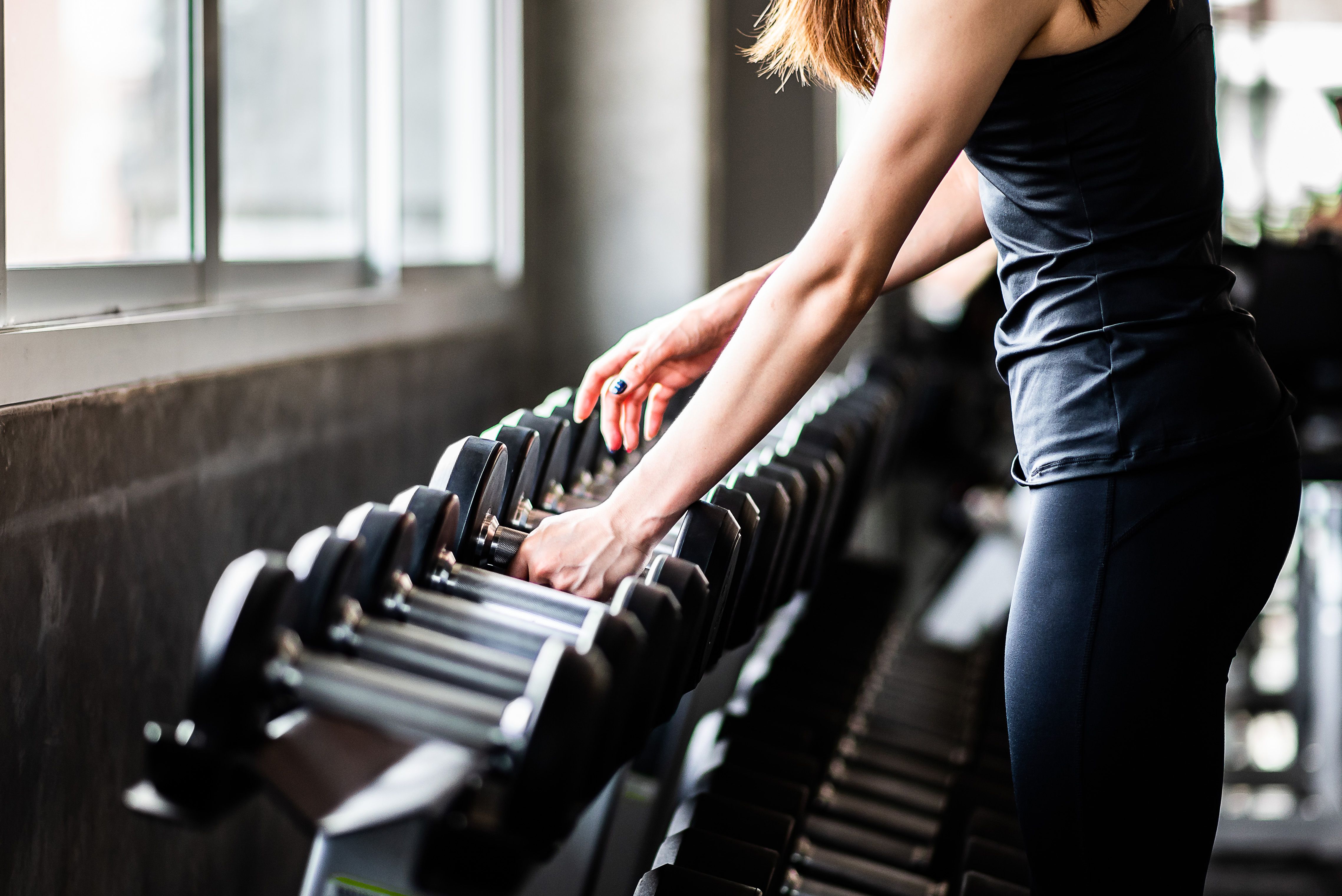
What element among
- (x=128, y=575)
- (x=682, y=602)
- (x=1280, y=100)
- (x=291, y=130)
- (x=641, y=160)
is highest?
(x=1280, y=100)

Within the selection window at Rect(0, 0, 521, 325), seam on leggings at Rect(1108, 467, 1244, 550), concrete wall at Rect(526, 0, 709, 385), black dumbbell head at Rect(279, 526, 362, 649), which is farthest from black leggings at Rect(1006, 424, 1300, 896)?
concrete wall at Rect(526, 0, 709, 385)

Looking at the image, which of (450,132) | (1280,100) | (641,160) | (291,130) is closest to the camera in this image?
(291,130)

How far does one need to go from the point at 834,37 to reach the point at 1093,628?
1.99 feet

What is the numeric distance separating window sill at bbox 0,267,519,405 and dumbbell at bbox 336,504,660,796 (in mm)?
662

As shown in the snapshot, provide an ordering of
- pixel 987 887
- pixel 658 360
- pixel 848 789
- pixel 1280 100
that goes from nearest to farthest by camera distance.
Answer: pixel 658 360 → pixel 987 887 → pixel 848 789 → pixel 1280 100

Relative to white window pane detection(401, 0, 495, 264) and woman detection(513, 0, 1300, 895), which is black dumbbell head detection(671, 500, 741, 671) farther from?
white window pane detection(401, 0, 495, 264)

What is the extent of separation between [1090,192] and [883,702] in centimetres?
171

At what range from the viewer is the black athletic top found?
3.14ft

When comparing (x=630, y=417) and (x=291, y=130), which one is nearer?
(x=630, y=417)

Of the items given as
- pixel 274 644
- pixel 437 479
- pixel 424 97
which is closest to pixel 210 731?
pixel 274 644

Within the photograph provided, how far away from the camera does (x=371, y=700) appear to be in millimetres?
786

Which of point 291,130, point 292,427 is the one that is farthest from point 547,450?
point 291,130

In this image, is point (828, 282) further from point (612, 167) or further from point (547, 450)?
point (612, 167)

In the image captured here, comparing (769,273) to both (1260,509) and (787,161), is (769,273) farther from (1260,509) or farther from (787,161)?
(787,161)
